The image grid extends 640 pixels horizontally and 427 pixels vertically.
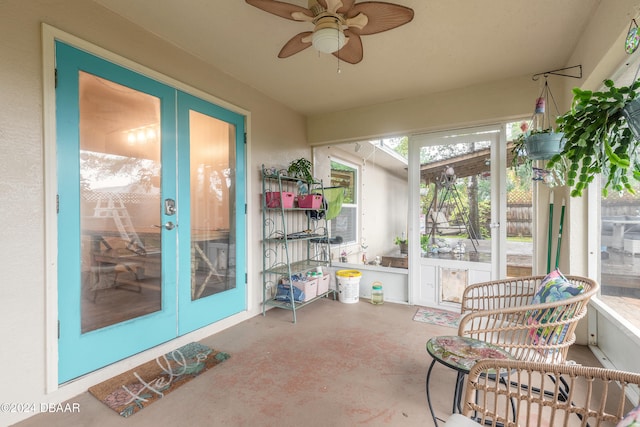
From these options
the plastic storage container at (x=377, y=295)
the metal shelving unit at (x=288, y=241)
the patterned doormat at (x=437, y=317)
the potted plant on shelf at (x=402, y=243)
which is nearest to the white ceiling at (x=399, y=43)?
the metal shelving unit at (x=288, y=241)

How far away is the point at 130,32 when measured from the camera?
224 cm

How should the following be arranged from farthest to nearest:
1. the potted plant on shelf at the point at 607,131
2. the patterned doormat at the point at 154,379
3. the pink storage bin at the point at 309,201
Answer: the pink storage bin at the point at 309,201
the patterned doormat at the point at 154,379
the potted plant on shelf at the point at 607,131

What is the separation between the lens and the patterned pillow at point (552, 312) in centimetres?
153

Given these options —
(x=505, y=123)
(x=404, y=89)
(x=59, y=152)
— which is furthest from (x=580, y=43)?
(x=59, y=152)

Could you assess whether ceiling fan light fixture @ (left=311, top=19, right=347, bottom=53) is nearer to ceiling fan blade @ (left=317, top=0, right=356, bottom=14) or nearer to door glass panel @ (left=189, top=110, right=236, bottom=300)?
ceiling fan blade @ (left=317, top=0, right=356, bottom=14)

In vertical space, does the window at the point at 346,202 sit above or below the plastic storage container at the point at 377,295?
above

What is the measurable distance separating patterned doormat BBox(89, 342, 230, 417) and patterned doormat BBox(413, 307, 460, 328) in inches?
82.0

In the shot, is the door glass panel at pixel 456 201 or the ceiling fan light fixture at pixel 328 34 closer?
the ceiling fan light fixture at pixel 328 34

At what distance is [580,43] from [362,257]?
372 centimetres

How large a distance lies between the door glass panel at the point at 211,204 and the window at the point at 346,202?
1902mm

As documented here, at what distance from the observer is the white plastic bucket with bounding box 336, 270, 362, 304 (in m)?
3.85

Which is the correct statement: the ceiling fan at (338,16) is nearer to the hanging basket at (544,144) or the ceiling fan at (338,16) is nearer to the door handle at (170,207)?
the hanging basket at (544,144)

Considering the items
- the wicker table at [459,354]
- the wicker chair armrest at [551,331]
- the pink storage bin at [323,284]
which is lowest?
the pink storage bin at [323,284]

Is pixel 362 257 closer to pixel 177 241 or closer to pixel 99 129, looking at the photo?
pixel 177 241
